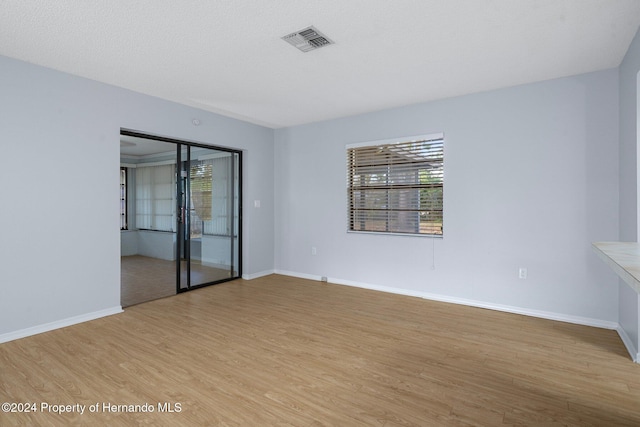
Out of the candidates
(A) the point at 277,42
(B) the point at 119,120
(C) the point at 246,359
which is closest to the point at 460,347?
(C) the point at 246,359

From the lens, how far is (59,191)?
3463 mm

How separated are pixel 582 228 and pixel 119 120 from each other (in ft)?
17.5

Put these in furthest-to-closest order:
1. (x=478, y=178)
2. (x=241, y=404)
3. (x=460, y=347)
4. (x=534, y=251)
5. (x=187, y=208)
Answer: (x=187, y=208) < (x=478, y=178) < (x=534, y=251) < (x=460, y=347) < (x=241, y=404)

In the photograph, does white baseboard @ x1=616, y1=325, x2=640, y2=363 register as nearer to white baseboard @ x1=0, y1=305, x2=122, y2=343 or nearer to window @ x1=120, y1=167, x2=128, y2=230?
white baseboard @ x1=0, y1=305, x2=122, y2=343

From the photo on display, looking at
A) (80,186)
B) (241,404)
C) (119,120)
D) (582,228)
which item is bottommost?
(241,404)

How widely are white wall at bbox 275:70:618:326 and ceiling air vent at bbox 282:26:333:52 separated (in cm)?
219

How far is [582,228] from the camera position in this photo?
356cm

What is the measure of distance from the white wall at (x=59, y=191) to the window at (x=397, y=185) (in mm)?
2897

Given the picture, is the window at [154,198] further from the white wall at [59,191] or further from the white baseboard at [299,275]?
the white baseboard at [299,275]

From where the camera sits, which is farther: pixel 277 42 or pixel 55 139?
pixel 55 139

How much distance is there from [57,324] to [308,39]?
12.3 feet

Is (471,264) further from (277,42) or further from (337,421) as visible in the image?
(277,42)

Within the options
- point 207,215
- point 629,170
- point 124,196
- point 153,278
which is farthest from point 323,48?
point 124,196

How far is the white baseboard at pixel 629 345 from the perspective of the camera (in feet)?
8.94
